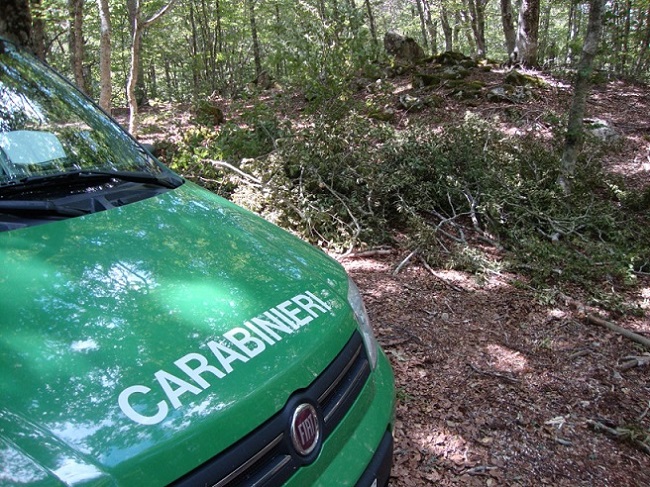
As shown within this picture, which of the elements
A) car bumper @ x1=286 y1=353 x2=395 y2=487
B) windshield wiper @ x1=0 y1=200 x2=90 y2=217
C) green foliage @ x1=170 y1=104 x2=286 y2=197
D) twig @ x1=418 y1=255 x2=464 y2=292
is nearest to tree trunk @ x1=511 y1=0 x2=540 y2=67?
green foliage @ x1=170 y1=104 x2=286 y2=197

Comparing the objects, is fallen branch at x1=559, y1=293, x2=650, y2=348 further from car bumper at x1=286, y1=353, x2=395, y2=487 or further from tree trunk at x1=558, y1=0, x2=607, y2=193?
car bumper at x1=286, y1=353, x2=395, y2=487

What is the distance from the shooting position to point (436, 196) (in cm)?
632

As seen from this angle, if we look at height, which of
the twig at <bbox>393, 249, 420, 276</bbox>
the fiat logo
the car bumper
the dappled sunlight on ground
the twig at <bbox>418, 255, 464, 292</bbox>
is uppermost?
the fiat logo

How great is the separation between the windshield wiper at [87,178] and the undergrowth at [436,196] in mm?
3151

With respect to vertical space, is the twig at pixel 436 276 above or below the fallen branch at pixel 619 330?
above

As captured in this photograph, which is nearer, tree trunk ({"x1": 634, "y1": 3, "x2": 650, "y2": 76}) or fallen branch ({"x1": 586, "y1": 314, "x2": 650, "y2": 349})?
fallen branch ({"x1": 586, "y1": 314, "x2": 650, "y2": 349})

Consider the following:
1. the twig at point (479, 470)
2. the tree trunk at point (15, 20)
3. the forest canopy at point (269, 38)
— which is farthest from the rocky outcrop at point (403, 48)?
the twig at point (479, 470)

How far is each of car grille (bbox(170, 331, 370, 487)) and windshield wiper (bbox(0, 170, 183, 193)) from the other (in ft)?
4.62

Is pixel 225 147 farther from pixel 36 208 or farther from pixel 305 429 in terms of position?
pixel 305 429

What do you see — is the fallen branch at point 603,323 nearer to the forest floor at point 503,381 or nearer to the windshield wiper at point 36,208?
the forest floor at point 503,381

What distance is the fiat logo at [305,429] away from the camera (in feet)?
4.83

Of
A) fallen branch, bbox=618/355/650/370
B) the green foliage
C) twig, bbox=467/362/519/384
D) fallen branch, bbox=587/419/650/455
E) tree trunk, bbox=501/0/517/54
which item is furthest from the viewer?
tree trunk, bbox=501/0/517/54

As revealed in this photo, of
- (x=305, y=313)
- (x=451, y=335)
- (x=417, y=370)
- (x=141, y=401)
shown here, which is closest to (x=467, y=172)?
(x=451, y=335)

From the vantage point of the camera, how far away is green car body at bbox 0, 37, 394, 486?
1163 mm
